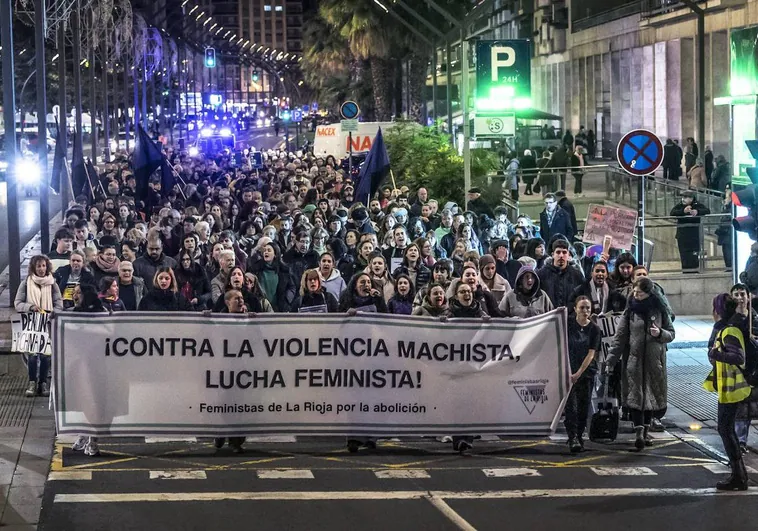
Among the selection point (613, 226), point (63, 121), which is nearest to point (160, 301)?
point (613, 226)

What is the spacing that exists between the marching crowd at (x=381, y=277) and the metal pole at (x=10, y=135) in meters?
1.14

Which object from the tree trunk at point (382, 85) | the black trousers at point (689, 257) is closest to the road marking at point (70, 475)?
the black trousers at point (689, 257)

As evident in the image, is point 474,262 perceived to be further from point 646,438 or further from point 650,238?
point 650,238

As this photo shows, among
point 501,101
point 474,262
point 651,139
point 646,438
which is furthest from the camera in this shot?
point 501,101

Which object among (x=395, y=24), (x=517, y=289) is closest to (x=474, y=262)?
(x=517, y=289)

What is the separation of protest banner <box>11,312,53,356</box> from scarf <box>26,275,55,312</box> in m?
0.12

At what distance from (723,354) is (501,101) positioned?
1258cm

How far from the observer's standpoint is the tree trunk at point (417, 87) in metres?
58.1

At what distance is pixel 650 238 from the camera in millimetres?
22531

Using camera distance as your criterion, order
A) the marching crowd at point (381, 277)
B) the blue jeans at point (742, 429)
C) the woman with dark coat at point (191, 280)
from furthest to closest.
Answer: the woman with dark coat at point (191, 280) < the marching crowd at point (381, 277) < the blue jeans at point (742, 429)

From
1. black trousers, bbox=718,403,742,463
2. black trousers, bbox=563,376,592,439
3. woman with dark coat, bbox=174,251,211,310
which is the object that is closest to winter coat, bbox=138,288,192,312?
woman with dark coat, bbox=174,251,211,310

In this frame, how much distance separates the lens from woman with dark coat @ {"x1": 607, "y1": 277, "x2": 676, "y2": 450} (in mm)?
12992

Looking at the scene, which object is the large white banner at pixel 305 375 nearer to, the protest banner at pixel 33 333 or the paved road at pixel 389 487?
the paved road at pixel 389 487

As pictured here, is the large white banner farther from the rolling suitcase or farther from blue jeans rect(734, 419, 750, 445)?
blue jeans rect(734, 419, 750, 445)
